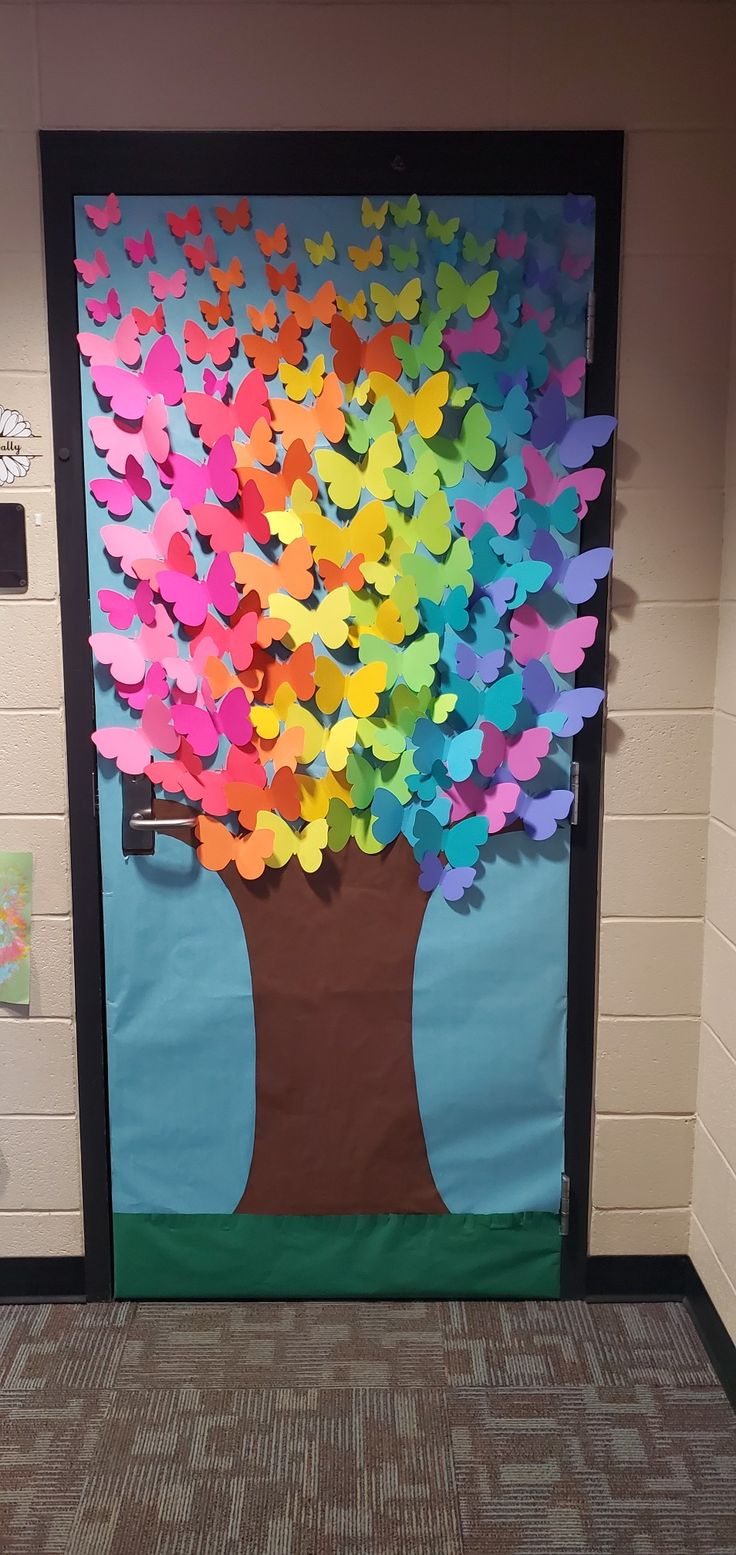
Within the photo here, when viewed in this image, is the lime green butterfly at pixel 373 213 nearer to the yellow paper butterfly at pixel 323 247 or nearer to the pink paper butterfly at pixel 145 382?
the yellow paper butterfly at pixel 323 247

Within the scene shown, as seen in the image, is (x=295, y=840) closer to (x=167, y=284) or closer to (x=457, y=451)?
(x=457, y=451)

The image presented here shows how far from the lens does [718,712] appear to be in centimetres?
235

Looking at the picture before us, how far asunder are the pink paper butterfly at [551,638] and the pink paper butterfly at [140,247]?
96cm

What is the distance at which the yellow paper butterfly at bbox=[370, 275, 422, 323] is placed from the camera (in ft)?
7.23

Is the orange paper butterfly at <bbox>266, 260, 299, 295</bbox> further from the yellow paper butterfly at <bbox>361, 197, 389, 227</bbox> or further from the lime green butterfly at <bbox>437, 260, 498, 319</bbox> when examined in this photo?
the lime green butterfly at <bbox>437, 260, 498, 319</bbox>

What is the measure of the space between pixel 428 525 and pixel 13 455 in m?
0.81

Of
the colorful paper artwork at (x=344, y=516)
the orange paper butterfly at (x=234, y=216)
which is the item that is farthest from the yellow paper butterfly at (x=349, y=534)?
the orange paper butterfly at (x=234, y=216)

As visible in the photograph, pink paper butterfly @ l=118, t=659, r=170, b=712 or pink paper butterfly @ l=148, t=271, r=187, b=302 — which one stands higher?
pink paper butterfly @ l=148, t=271, r=187, b=302

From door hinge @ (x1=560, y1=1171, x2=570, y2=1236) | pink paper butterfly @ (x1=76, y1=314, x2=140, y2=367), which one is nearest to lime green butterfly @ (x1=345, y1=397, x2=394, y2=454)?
pink paper butterfly @ (x1=76, y1=314, x2=140, y2=367)

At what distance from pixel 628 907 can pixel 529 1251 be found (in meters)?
0.77

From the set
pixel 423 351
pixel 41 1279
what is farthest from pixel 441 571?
pixel 41 1279

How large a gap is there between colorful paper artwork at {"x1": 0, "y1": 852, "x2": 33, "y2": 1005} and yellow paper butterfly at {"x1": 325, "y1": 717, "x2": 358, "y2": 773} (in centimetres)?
65

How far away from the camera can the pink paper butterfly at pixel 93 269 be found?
2.21 m

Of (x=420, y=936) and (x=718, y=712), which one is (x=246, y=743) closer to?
(x=420, y=936)
